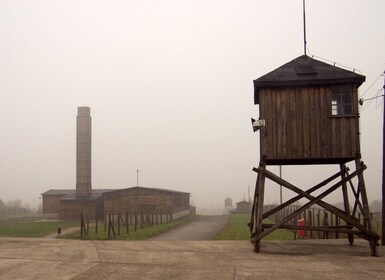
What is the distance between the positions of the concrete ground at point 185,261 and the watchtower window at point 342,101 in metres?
4.40

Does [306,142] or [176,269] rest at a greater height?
[306,142]

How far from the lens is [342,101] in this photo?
13992mm

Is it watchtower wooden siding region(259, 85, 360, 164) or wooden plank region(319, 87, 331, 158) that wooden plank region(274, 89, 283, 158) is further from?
wooden plank region(319, 87, 331, 158)

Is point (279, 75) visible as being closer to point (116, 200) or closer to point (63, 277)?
point (63, 277)

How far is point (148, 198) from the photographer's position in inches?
2103

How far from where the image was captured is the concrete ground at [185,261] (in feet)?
31.1

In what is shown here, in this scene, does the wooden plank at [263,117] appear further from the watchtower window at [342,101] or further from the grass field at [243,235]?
the grass field at [243,235]

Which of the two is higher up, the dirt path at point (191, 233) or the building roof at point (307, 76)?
the building roof at point (307, 76)

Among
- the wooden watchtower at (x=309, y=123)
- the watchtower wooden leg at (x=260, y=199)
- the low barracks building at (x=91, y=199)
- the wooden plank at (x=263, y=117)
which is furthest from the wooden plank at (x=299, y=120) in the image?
the low barracks building at (x=91, y=199)

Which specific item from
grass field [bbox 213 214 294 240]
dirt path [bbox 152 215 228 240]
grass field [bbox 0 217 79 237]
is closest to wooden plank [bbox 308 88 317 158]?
grass field [bbox 213 214 294 240]

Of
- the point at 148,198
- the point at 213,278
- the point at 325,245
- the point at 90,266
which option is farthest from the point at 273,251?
the point at 148,198

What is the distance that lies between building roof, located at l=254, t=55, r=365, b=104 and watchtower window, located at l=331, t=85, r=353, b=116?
24 cm

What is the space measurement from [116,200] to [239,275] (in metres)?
45.4

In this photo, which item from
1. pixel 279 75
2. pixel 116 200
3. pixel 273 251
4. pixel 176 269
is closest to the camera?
pixel 176 269
